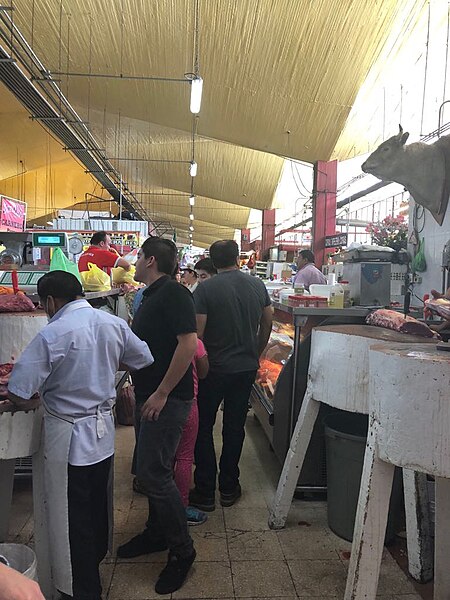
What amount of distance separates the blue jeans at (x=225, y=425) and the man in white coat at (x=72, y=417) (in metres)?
1.19

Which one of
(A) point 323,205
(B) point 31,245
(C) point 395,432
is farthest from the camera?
(A) point 323,205

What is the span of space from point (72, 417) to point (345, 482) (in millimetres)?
1767

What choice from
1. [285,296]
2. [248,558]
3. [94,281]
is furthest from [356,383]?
[94,281]

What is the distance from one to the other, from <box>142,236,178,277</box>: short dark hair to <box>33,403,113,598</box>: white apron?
89 cm

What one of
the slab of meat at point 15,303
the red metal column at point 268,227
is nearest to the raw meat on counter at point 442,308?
the slab of meat at point 15,303

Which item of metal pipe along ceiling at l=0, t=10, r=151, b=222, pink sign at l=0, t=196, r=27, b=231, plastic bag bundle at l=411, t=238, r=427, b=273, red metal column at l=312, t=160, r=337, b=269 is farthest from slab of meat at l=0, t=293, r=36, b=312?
red metal column at l=312, t=160, r=337, b=269

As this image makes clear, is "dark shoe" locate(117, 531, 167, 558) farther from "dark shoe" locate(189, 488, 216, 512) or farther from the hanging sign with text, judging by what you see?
the hanging sign with text

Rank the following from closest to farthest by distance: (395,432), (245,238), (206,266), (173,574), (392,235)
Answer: (395,432)
(173,574)
(206,266)
(392,235)
(245,238)

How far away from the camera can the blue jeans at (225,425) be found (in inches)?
138

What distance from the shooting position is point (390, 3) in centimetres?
840

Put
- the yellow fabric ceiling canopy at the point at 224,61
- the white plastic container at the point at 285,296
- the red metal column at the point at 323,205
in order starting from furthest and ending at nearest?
the red metal column at the point at 323,205 → the yellow fabric ceiling canopy at the point at 224,61 → the white plastic container at the point at 285,296

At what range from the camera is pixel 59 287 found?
2.33 meters

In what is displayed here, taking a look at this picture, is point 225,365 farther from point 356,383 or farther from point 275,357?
point 275,357

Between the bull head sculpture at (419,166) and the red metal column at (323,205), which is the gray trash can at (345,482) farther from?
the red metal column at (323,205)
